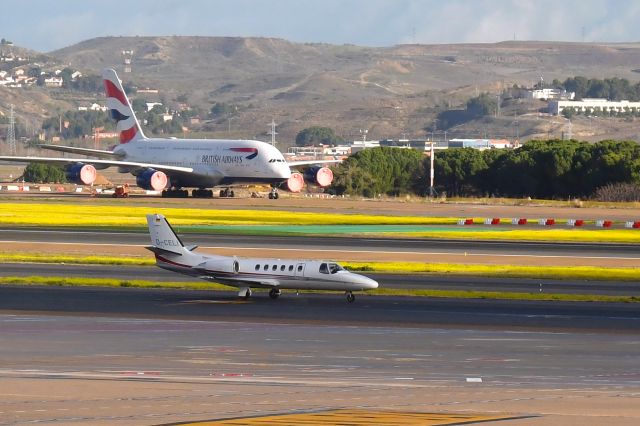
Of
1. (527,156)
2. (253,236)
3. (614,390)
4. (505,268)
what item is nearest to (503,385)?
(614,390)

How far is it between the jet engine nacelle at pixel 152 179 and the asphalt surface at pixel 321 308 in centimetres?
5693

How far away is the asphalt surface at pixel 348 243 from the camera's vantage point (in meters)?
67.4

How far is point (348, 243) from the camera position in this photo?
229 feet

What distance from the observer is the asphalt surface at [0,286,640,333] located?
41.3 meters

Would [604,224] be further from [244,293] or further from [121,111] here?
[121,111]

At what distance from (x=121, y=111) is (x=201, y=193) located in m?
11.4

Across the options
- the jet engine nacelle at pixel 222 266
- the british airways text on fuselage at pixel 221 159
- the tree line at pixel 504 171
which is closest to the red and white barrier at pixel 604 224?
the british airways text on fuselage at pixel 221 159

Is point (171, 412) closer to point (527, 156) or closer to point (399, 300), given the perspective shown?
point (399, 300)

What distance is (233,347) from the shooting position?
35156mm

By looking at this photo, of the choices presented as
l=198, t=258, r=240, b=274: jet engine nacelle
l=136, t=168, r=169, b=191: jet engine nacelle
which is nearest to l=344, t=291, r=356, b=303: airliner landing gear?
l=198, t=258, r=240, b=274: jet engine nacelle

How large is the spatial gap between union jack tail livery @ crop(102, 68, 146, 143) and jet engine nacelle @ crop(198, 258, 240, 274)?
231 feet

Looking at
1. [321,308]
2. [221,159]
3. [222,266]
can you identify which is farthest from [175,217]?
[321,308]

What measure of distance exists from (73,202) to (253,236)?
A: 31.2 m

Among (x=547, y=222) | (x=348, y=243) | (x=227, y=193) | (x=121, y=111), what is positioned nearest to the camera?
(x=348, y=243)
